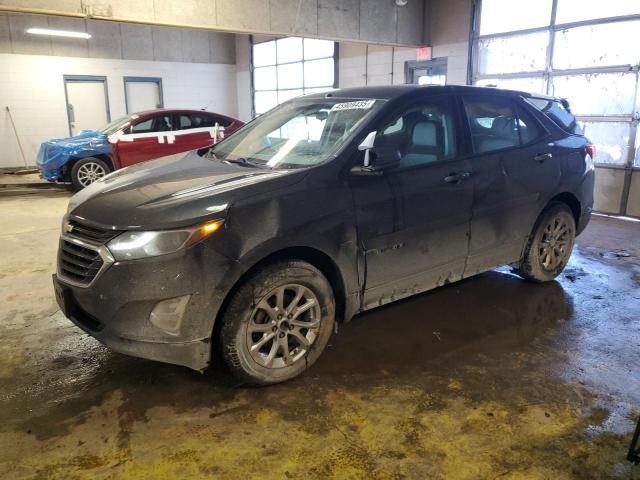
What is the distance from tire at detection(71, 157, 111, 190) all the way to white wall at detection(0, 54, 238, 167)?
15.6 feet

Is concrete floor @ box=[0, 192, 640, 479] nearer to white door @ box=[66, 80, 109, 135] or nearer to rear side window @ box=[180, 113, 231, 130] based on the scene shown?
rear side window @ box=[180, 113, 231, 130]

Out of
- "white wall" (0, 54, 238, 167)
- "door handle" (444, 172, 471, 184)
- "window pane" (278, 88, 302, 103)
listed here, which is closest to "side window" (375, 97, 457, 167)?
"door handle" (444, 172, 471, 184)

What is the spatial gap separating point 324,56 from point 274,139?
32.8 feet

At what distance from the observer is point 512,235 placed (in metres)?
3.83

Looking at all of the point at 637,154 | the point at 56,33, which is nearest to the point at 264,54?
the point at 56,33

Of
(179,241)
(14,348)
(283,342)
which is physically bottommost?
(14,348)

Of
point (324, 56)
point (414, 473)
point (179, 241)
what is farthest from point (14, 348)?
point (324, 56)

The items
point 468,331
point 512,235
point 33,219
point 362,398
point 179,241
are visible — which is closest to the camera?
point 179,241

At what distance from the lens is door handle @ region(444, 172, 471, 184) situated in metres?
3.28

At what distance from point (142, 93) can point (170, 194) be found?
41.8 ft

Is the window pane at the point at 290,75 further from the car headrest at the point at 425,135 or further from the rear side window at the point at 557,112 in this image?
the car headrest at the point at 425,135

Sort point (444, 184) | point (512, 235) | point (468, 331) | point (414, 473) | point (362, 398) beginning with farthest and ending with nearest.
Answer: point (512, 235), point (468, 331), point (444, 184), point (362, 398), point (414, 473)

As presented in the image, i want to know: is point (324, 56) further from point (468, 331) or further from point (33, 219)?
point (468, 331)

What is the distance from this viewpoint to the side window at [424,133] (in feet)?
10.3
